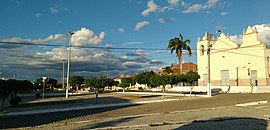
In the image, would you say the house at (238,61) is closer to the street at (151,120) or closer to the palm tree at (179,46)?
the palm tree at (179,46)

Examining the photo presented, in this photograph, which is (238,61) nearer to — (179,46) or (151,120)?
(179,46)

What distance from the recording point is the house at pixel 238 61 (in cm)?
4000

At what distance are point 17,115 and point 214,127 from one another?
14.0m

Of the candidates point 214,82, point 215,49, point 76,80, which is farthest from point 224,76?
point 76,80

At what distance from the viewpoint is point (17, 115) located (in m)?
16.1

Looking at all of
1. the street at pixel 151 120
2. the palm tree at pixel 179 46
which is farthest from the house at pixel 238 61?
the street at pixel 151 120

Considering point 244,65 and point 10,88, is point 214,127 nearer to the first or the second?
point 10,88

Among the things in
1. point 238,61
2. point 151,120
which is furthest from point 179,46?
point 151,120

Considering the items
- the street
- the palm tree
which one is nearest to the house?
the palm tree

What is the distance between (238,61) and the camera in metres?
44.1

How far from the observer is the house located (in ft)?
131

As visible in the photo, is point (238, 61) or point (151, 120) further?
point (238, 61)

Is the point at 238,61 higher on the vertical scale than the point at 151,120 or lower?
higher

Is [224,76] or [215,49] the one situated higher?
[215,49]
